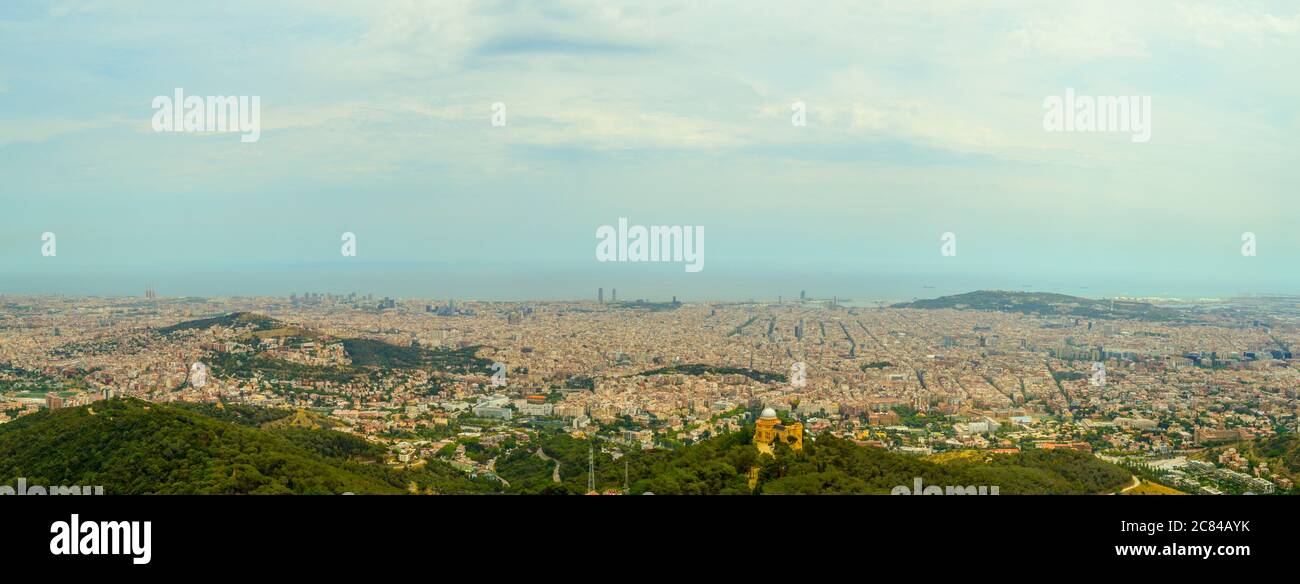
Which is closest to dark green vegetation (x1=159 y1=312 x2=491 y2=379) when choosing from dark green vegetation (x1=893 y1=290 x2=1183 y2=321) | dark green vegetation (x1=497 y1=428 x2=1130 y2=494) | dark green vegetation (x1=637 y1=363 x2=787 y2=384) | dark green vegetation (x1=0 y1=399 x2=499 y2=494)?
dark green vegetation (x1=637 y1=363 x2=787 y2=384)

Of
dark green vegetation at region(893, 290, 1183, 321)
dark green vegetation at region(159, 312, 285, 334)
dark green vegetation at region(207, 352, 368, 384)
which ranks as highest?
dark green vegetation at region(893, 290, 1183, 321)

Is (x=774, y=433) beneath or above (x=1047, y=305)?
beneath

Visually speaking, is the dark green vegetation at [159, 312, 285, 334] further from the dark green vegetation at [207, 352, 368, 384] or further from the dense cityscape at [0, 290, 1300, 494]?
the dark green vegetation at [207, 352, 368, 384]

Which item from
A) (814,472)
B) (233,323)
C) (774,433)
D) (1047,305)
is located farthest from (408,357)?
(1047,305)

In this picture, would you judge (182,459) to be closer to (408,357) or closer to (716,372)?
(716,372)

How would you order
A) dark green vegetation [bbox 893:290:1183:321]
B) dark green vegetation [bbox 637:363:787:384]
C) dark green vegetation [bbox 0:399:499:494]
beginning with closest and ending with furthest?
dark green vegetation [bbox 0:399:499:494] → dark green vegetation [bbox 637:363:787:384] → dark green vegetation [bbox 893:290:1183:321]
